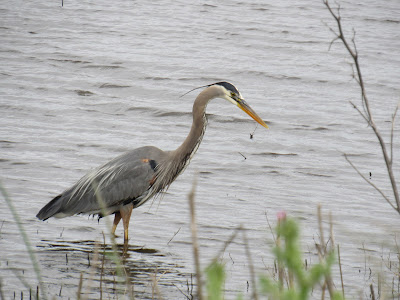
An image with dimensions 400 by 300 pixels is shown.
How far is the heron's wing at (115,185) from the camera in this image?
5.84m

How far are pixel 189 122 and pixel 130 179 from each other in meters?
3.42

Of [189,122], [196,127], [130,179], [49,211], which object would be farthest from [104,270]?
[189,122]

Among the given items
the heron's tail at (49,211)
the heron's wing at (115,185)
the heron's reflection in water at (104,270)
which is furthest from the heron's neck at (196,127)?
the heron's tail at (49,211)

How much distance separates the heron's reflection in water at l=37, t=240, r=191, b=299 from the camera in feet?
15.4

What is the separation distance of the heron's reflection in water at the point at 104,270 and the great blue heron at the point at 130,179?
0.29 metres

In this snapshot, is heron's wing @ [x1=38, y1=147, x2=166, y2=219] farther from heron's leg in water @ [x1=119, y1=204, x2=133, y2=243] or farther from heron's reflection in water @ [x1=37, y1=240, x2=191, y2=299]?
heron's reflection in water @ [x1=37, y1=240, x2=191, y2=299]

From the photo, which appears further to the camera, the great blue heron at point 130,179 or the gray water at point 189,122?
the great blue heron at point 130,179

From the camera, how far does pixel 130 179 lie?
5934mm

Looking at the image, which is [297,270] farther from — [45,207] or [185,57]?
[185,57]

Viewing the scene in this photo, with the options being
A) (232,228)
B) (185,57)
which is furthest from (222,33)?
(232,228)

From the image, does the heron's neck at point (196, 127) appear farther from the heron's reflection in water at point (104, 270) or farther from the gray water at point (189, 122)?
the heron's reflection in water at point (104, 270)

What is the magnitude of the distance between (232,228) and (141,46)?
6945 mm

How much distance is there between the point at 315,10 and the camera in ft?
49.7

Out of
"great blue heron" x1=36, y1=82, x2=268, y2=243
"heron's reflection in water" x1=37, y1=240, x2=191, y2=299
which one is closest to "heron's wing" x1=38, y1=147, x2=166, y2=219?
"great blue heron" x1=36, y1=82, x2=268, y2=243
